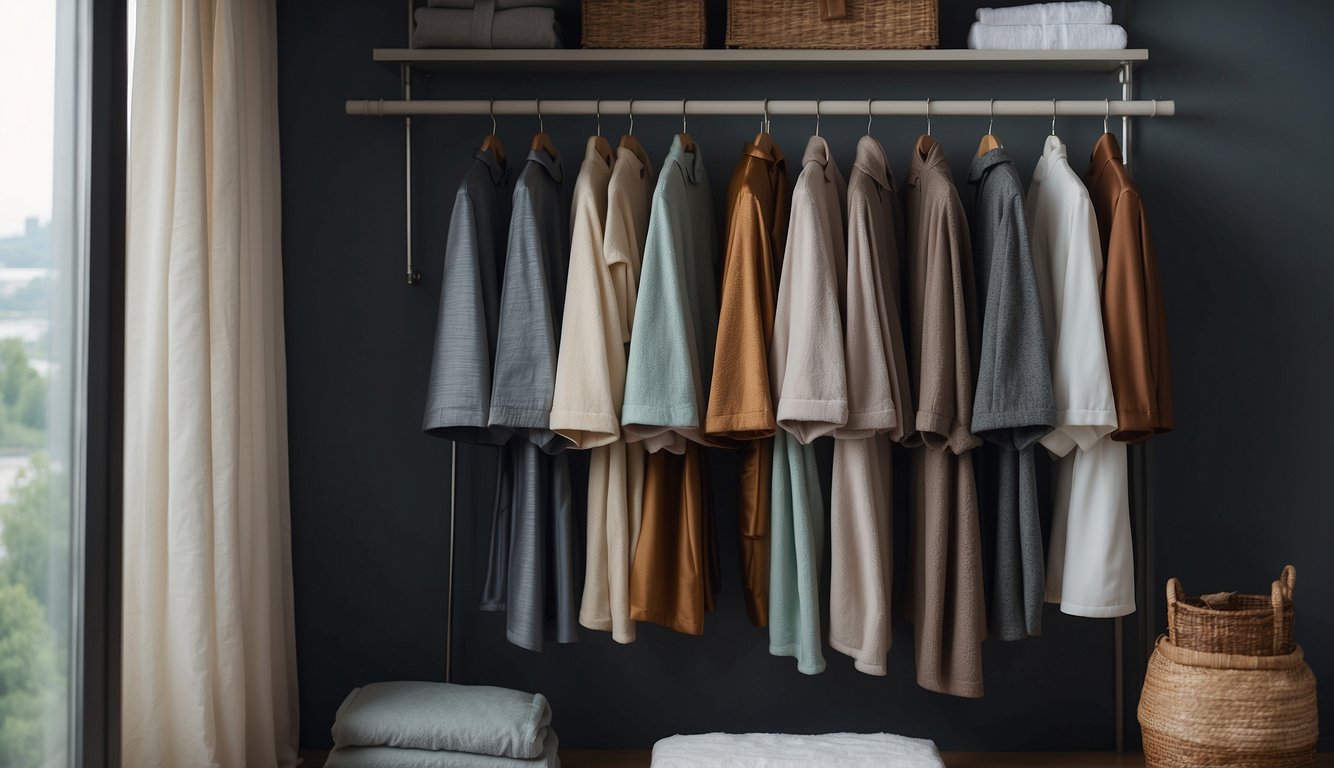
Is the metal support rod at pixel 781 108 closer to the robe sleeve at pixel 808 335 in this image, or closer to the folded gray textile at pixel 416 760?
the robe sleeve at pixel 808 335

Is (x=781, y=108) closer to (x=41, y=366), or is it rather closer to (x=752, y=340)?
(x=752, y=340)

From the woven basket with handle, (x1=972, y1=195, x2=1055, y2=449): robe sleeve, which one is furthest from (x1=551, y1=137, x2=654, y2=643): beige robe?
the woven basket with handle

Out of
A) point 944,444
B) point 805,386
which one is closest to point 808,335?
point 805,386

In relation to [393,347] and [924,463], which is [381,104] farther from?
[924,463]

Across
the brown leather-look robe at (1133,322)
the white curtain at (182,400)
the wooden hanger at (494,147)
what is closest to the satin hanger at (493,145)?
the wooden hanger at (494,147)

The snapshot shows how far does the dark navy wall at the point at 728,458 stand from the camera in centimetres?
241

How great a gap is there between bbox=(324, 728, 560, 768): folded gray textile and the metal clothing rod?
1.34 meters

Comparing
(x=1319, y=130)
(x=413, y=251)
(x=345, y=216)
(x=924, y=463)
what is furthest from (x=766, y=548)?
(x=1319, y=130)

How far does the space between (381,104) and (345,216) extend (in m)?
0.30

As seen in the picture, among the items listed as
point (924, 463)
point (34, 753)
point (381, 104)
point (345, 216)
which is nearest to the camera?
point (34, 753)

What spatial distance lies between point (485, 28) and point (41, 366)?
46.7 inches

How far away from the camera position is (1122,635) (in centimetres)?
238

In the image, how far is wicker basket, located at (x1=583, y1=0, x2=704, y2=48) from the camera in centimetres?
226

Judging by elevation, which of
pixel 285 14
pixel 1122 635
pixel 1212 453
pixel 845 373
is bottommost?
pixel 1122 635
